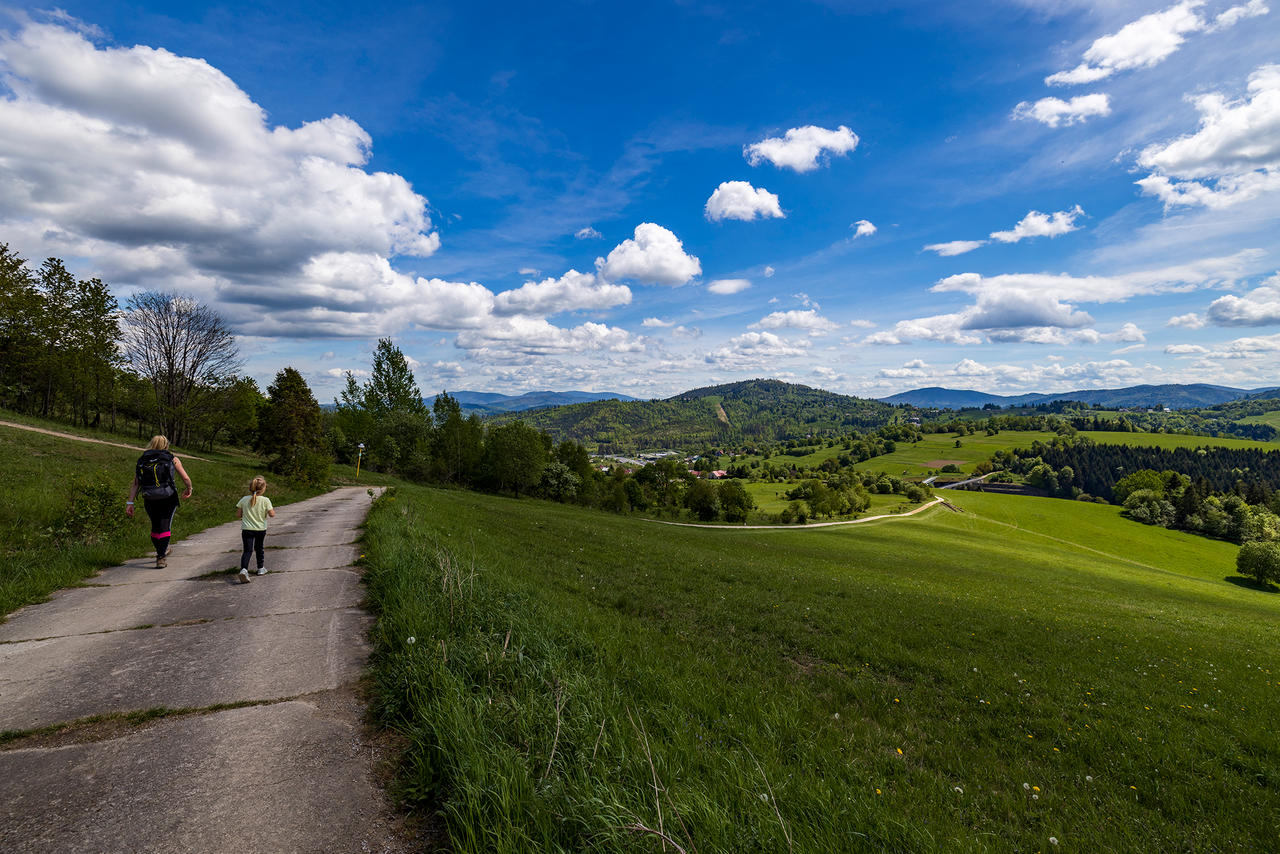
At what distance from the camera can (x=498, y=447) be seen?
6131 cm

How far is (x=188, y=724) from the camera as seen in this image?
14.3 ft

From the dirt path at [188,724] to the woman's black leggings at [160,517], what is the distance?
1515mm

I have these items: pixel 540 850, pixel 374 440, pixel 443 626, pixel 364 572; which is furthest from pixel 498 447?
pixel 540 850

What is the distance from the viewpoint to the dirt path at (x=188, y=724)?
3162 mm

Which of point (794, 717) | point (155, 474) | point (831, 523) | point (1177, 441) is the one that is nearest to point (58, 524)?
point (155, 474)

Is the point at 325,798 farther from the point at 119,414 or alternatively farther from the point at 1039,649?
the point at 119,414

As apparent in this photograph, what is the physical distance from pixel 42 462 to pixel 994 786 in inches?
1208

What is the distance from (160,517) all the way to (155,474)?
94 cm

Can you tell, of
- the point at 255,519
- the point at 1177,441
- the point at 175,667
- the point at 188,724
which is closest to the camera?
the point at 188,724

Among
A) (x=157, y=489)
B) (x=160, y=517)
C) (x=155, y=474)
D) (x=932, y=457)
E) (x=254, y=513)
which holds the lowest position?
(x=932, y=457)

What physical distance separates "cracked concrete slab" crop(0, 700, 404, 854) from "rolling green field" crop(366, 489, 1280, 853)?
1.63ft

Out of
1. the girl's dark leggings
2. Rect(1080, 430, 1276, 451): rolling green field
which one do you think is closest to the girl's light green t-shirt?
the girl's dark leggings

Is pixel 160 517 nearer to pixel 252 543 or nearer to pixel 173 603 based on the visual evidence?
Result: pixel 252 543

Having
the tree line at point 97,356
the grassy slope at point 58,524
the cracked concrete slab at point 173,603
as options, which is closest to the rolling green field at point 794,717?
the cracked concrete slab at point 173,603
